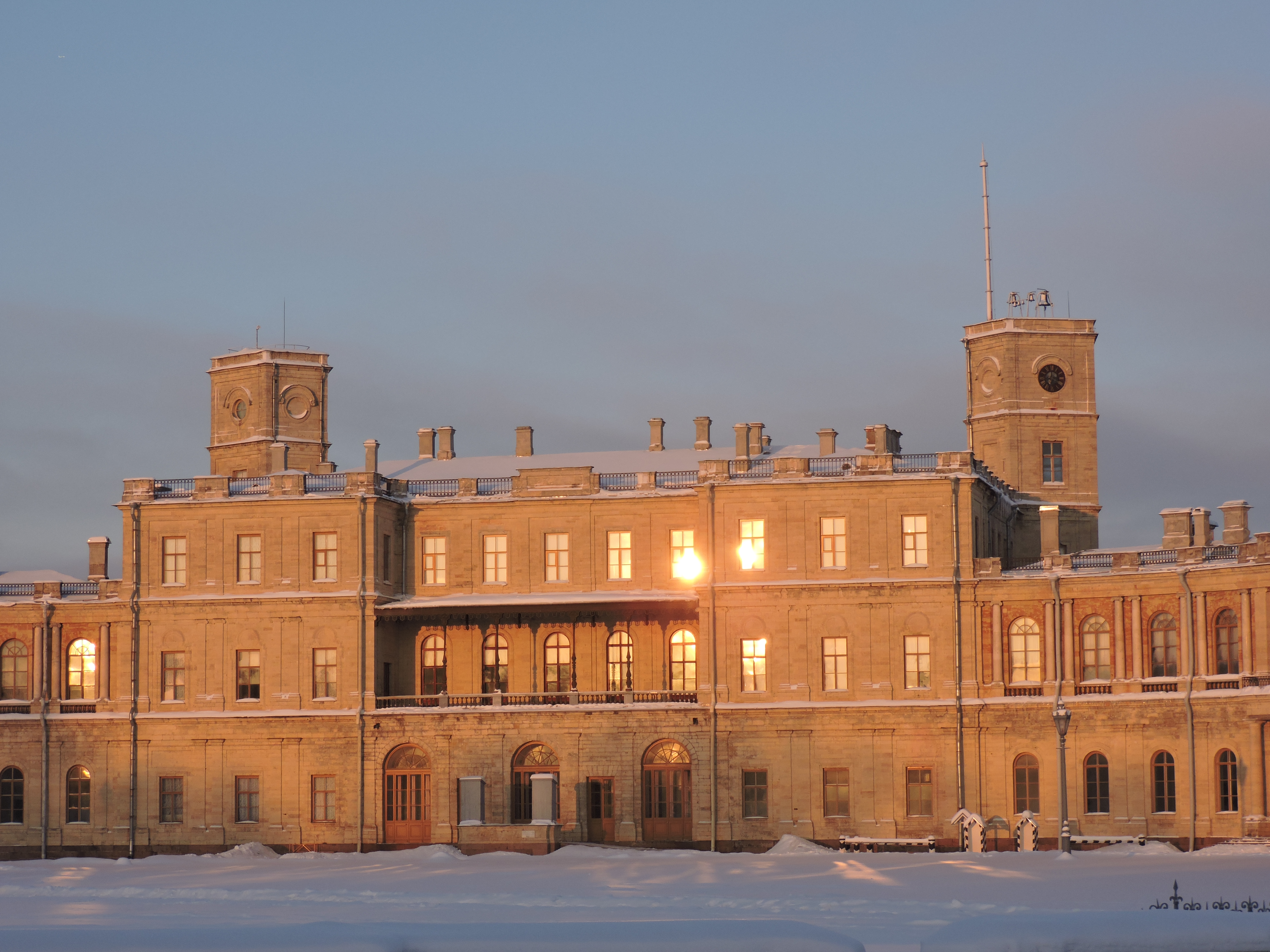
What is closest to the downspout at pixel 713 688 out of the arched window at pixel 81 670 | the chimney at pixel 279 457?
the chimney at pixel 279 457

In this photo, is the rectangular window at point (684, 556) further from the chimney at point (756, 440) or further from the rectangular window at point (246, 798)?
the rectangular window at point (246, 798)

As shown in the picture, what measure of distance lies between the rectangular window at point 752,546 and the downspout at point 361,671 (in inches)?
518

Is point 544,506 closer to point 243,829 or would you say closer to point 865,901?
point 243,829

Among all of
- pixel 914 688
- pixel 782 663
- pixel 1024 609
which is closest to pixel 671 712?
pixel 782 663

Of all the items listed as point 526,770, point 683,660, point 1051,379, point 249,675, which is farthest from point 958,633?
point 249,675

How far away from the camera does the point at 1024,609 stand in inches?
2606

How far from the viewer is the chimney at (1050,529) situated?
69.4m

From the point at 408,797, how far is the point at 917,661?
713 inches

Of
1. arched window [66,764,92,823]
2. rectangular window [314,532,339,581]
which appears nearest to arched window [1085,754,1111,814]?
rectangular window [314,532,339,581]

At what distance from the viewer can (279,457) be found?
74.3 meters

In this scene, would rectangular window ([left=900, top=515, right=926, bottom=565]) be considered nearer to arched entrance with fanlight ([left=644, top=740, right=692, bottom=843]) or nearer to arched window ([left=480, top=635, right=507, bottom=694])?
arched entrance with fanlight ([left=644, top=740, right=692, bottom=843])

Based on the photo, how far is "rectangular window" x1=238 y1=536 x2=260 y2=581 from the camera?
70875mm

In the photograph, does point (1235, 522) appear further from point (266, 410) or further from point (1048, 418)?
point (266, 410)

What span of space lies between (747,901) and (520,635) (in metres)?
29.5
